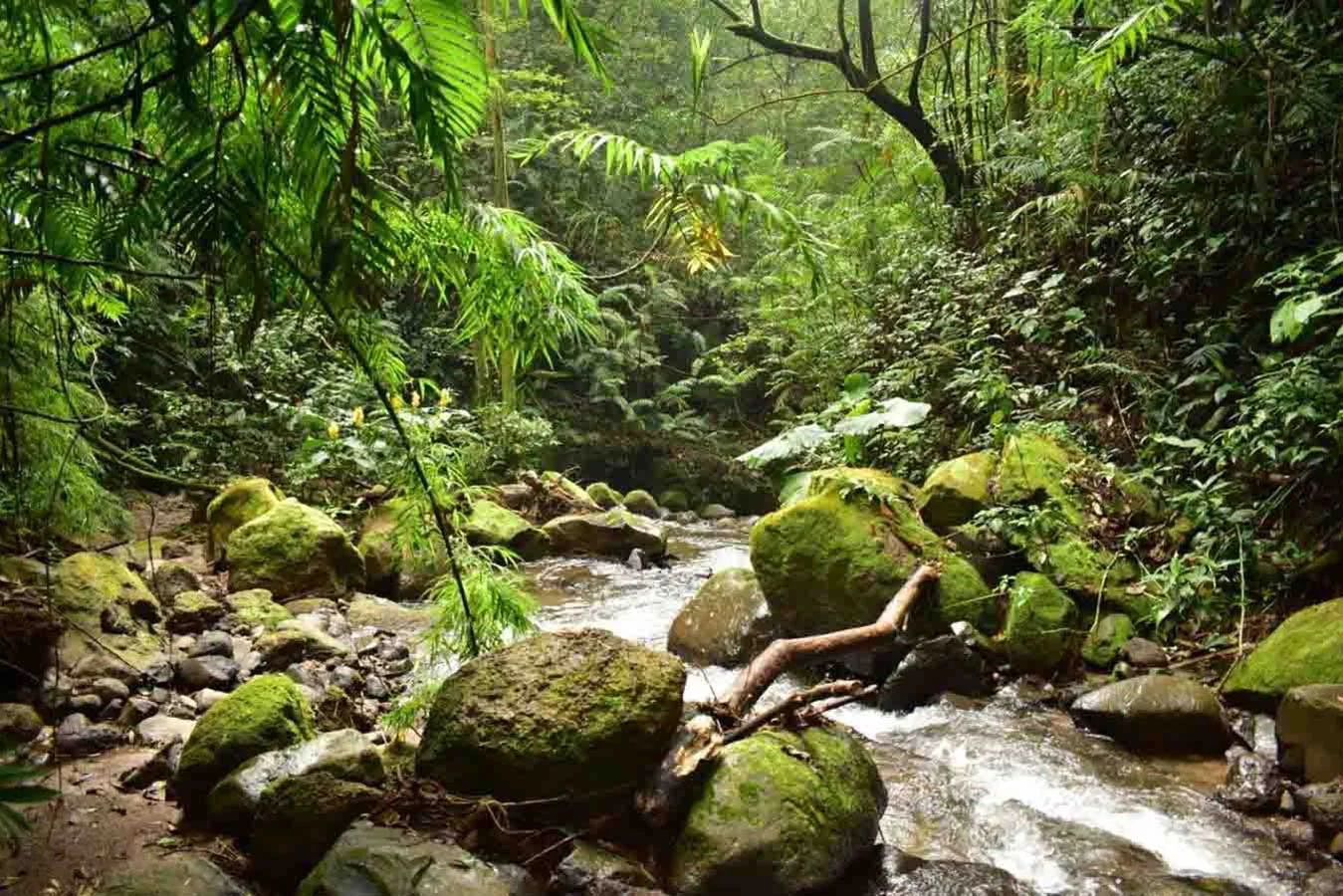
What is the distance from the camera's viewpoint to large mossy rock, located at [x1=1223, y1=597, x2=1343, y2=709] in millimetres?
3428

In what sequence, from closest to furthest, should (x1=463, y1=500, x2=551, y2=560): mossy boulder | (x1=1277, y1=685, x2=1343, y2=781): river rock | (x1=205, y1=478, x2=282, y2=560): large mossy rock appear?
1. (x1=1277, y1=685, x2=1343, y2=781): river rock
2. (x1=205, y1=478, x2=282, y2=560): large mossy rock
3. (x1=463, y1=500, x2=551, y2=560): mossy boulder

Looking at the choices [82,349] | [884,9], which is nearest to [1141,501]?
[82,349]

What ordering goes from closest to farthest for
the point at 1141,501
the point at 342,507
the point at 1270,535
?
the point at 1270,535 < the point at 1141,501 < the point at 342,507

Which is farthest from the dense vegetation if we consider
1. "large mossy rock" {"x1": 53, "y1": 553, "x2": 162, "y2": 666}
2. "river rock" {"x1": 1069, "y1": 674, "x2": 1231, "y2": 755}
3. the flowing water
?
the flowing water

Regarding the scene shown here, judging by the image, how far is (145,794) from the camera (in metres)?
3.00

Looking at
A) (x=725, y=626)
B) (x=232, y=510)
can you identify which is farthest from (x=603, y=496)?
(x=725, y=626)

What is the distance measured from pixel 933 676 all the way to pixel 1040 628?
0.70m

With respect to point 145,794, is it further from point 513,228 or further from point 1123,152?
point 1123,152

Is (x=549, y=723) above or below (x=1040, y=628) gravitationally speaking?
above

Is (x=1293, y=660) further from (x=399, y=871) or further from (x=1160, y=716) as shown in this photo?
(x=399, y=871)

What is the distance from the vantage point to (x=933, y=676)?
4609 millimetres

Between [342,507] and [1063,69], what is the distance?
786 cm

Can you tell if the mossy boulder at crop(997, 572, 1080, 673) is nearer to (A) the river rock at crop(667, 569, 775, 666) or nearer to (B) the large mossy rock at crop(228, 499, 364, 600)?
(A) the river rock at crop(667, 569, 775, 666)

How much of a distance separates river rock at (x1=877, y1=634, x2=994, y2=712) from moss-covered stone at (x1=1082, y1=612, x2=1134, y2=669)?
58 centimetres
